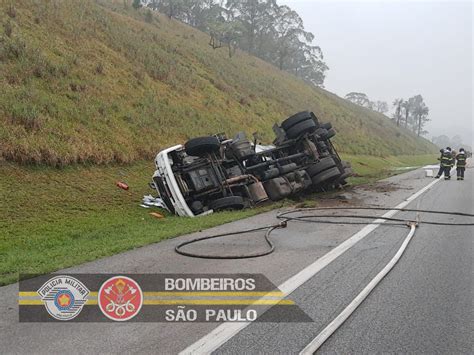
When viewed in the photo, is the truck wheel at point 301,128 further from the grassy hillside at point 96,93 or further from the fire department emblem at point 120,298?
the fire department emblem at point 120,298

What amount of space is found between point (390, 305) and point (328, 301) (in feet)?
1.94

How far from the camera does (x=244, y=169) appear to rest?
11.0 m

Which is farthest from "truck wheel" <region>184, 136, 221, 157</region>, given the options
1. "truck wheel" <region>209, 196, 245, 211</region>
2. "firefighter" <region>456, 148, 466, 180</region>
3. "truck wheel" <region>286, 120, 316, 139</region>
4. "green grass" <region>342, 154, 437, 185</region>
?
"firefighter" <region>456, 148, 466, 180</region>

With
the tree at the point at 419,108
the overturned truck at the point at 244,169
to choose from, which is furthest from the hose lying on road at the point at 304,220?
the tree at the point at 419,108

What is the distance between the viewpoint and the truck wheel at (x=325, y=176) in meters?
12.0

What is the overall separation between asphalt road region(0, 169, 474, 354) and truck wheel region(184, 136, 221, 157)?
3.27 meters

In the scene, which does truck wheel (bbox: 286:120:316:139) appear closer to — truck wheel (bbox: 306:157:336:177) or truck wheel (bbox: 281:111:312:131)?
truck wheel (bbox: 281:111:312:131)

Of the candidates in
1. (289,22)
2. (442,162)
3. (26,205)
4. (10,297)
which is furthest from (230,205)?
(289,22)

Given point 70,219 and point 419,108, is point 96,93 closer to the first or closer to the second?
point 70,219

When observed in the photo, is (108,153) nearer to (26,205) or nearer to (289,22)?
(26,205)

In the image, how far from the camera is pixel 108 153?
1252 cm

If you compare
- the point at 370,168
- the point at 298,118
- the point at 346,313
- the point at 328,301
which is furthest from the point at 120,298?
the point at 370,168

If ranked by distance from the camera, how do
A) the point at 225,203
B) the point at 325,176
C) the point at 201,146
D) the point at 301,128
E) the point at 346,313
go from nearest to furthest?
the point at 346,313 → the point at 225,203 → the point at 201,146 → the point at 325,176 → the point at 301,128

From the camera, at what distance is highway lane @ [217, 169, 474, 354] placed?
321cm
